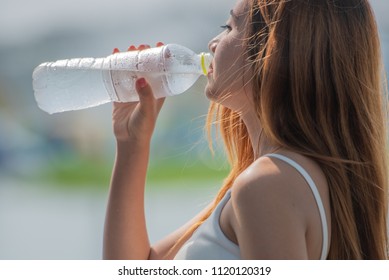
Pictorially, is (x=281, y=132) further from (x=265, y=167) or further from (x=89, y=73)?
(x=89, y=73)

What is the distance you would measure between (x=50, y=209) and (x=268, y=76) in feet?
12.2

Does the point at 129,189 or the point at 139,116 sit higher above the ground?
the point at 139,116

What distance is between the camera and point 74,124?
4477mm

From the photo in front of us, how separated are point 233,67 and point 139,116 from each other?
0.91 ft

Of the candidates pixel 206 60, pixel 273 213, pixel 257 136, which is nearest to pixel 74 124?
pixel 206 60

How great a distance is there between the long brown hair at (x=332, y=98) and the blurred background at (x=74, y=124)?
2.84 metres

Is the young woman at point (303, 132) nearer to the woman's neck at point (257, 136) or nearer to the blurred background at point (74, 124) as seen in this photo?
the woman's neck at point (257, 136)

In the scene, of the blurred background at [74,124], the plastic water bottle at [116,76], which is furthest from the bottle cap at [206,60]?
the blurred background at [74,124]

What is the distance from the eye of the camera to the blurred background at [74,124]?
4.05m

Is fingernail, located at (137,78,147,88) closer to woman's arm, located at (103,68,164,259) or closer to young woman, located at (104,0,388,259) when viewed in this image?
woman's arm, located at (103,68,164,259)

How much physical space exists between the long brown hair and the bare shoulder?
0.22ft

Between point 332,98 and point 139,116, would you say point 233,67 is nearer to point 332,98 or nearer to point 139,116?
point 332,98

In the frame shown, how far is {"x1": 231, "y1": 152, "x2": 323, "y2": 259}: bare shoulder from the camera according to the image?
32.7 inches

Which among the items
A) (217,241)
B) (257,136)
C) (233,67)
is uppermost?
(233,67)
